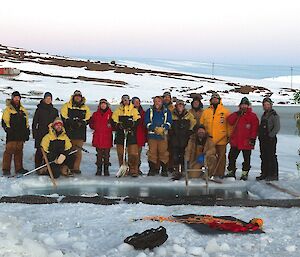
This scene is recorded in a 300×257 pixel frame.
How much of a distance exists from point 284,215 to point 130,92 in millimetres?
40148

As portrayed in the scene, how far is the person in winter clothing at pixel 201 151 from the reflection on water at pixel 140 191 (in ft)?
2.17

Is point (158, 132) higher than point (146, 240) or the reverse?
higher

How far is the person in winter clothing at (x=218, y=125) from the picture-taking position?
9.18m

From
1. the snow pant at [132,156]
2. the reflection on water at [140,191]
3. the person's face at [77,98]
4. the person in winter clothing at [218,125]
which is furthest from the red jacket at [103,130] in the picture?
the person in winter clothing at [218,125]

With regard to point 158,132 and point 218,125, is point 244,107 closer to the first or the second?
point 218,125

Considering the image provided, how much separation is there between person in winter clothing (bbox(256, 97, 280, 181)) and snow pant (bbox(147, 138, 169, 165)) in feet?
6.11

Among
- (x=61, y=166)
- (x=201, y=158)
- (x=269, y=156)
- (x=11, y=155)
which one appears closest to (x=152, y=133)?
(x=201, y=158)

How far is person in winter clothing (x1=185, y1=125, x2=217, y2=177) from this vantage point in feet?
29.7

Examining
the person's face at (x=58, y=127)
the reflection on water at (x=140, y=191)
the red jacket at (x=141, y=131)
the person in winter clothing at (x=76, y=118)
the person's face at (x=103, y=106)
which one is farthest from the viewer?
the red jacket at (x=141, y=131)

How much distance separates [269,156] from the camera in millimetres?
9086

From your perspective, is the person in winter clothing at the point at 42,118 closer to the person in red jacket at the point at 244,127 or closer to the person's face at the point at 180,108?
the person's face at the point at 180,108

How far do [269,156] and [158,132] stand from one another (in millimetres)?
2211

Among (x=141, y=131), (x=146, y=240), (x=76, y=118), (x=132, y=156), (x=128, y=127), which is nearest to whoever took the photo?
(x=146, y=240)

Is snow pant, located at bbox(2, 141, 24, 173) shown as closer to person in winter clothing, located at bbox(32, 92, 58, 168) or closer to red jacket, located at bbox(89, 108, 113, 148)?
person in winter clothing, located at bbox(32, 92, 58, 168)
